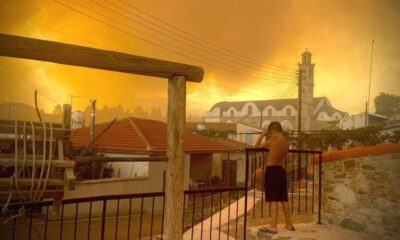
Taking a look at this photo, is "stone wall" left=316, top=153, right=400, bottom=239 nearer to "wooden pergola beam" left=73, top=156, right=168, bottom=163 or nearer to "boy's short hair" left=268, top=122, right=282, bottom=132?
"boy's short hair" left=268, top=122, right=282, bottom=132

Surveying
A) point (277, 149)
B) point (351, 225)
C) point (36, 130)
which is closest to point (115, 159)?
point (36, 130)

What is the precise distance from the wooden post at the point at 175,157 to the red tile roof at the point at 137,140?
33.7ft

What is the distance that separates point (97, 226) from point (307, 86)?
35589 millimetres

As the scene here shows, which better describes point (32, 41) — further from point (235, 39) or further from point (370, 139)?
point (235, 39)

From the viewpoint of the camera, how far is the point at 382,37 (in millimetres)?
15367

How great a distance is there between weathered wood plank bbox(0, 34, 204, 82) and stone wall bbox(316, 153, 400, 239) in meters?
3.35

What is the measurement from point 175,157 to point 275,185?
2.19 meters

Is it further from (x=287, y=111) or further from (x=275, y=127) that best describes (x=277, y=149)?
(x=287, y=111)

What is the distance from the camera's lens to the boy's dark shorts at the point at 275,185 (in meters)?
4.40

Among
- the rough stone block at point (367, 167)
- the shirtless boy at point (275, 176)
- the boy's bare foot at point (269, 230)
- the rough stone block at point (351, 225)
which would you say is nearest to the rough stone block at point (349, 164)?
the rough stone block at point (367, 167)

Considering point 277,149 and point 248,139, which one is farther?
point 248,139

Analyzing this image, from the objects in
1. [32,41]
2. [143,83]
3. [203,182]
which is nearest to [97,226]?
[203,182]

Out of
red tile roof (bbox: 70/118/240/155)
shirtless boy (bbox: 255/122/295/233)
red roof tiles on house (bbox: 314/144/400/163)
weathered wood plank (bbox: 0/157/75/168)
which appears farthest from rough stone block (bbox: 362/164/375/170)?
red tile roof (bbox: 70/118/240/155)

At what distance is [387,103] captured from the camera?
19.7m
